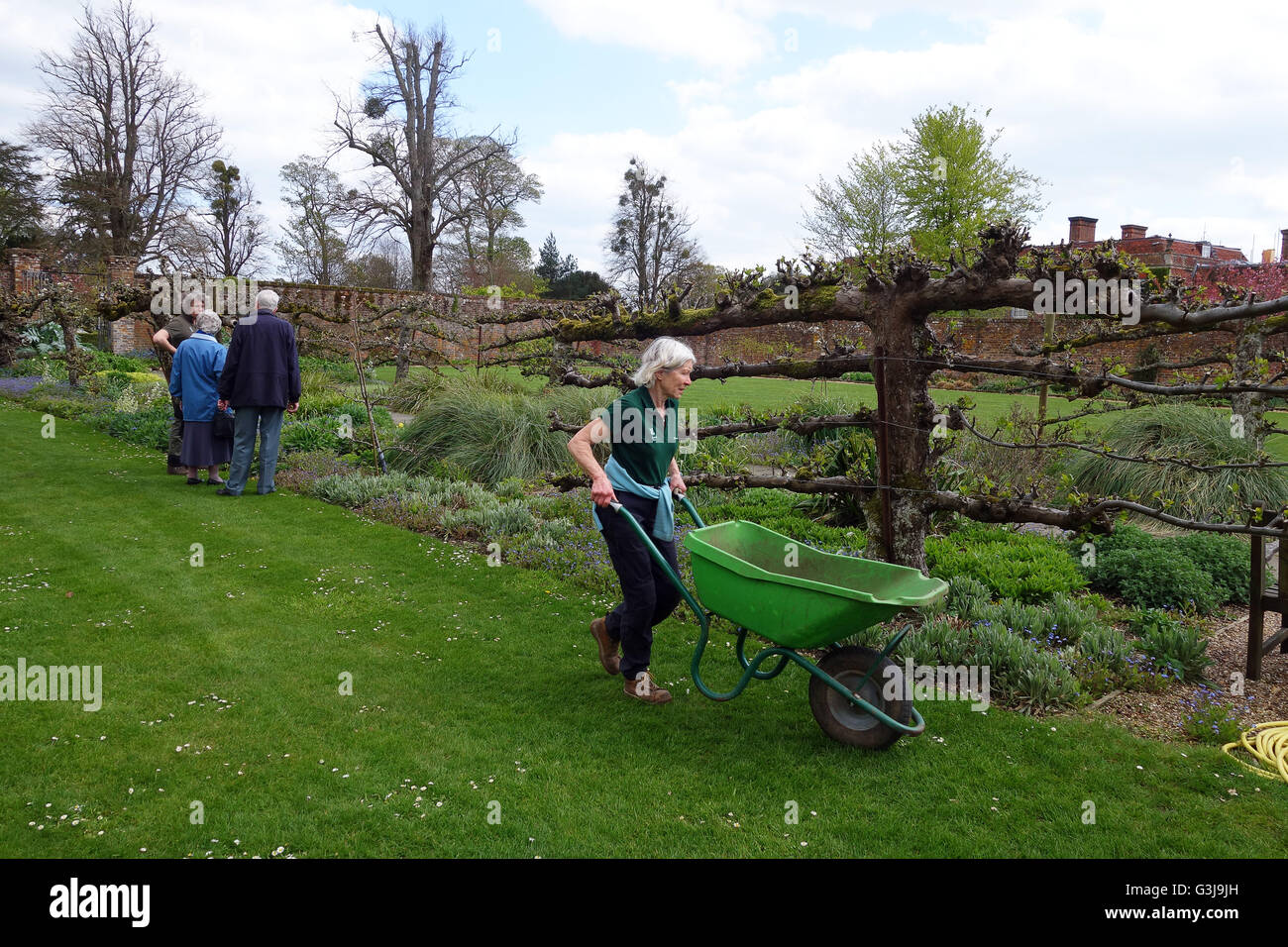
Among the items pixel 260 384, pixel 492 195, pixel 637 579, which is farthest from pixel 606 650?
pixel 492 195

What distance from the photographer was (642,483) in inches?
153

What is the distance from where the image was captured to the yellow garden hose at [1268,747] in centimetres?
331

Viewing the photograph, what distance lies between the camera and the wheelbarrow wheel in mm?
3381

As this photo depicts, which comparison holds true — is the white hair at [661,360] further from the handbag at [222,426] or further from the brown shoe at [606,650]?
the handbag at [222,426]

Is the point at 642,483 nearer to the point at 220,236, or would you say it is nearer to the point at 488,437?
the point at 488,437

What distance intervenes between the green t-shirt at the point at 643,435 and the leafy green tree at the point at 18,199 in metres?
31.5

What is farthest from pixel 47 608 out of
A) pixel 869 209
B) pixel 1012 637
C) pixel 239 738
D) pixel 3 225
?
pixel 869 209

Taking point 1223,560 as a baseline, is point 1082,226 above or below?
above

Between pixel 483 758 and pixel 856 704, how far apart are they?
1.55 meters

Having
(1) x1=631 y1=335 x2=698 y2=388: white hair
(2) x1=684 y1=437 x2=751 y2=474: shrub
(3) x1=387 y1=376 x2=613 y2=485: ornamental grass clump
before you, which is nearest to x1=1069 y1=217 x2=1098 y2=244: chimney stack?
(2) x1=684 y1=437 x2=751 y2=474: shrub

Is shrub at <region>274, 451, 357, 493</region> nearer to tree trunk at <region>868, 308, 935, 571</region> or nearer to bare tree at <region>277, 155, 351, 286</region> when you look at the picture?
tree trunk at <region>868, 308, 935, 571</region>

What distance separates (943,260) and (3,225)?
32.7 m

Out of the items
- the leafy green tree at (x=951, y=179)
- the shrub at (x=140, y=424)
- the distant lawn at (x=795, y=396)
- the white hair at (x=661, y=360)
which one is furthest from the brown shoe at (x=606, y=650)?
the leafy green tree at (x=951, y=179)
